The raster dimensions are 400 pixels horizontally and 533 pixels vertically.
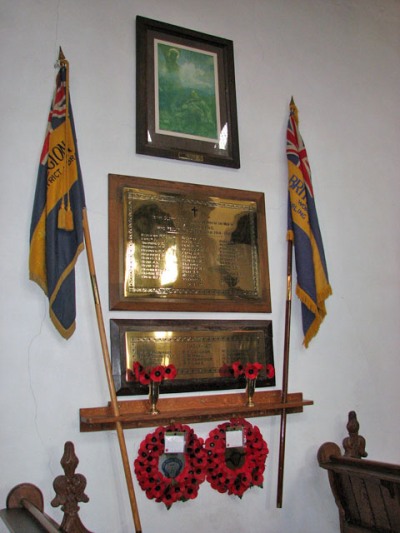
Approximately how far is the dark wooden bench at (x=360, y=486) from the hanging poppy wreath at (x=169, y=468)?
700mm

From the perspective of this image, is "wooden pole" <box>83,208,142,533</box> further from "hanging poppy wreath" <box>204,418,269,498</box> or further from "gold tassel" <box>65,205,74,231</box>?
"hanging poppy wreath" <box>204,418,269,498</box>

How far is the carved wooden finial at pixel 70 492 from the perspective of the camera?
219 centimetres

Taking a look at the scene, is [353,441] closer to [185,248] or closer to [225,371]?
[225,371]

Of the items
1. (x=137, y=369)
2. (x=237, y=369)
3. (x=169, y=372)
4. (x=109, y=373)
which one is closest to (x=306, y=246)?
(x=237, y=369)

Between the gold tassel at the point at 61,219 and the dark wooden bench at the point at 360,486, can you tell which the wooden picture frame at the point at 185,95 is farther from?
the dark wooden bench at the point at 360,486

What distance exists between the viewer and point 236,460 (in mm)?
2537

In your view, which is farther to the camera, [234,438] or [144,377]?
[234,438]

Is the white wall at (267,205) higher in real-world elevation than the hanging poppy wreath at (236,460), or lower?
higher

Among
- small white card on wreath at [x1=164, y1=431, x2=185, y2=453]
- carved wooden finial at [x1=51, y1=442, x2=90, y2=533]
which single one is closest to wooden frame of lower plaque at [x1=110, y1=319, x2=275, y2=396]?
small white card on wreath at [x1=164, y1=431, x2=185, y2=453]

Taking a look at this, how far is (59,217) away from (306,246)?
133cm

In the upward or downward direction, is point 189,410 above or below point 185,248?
below

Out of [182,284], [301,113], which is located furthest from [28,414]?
[301,113]

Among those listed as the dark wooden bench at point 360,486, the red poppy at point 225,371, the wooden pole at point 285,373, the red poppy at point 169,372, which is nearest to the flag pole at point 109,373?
the red poppy at point 169,372

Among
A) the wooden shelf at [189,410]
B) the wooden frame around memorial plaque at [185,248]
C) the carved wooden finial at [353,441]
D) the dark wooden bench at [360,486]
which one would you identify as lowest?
the dark wooden bench at [360,486]
